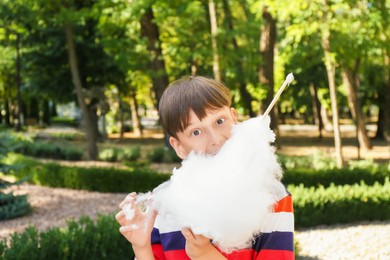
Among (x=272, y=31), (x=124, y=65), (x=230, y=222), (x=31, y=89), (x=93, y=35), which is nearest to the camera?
(x=230, y=222)

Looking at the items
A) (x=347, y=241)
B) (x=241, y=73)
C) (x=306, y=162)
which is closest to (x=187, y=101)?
(x=347, y=241)

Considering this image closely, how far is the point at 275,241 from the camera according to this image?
159 cm

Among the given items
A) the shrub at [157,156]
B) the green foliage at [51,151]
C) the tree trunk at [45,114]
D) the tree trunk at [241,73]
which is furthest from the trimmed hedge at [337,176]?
the tree trunk at [45,114]

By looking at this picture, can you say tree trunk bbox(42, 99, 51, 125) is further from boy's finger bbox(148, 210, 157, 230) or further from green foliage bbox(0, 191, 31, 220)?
boy's finger bbox(148, 210, 157, 230)

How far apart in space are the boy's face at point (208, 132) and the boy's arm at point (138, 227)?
0.93 feet

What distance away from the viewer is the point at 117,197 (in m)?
11.9

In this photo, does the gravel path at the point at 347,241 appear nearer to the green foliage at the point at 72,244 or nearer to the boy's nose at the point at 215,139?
the green foliage at the point at 72,244

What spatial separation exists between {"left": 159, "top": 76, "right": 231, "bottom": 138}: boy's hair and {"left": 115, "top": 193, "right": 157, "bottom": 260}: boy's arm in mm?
299

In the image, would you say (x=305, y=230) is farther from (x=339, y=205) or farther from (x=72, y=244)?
(x=72, y=244)

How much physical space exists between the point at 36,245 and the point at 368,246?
15.1 ft

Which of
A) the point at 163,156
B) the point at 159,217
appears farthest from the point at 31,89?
the point at 159,217

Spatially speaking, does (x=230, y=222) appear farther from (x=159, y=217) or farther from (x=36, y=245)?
(x=36, y=245)

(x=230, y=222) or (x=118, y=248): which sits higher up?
(x=230, y=222)

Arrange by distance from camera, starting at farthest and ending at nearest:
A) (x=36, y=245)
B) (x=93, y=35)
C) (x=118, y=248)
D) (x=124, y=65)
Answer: (x=93, y=35), (x=124, y=65), (x=118, y=248), (x=36, y=245)
